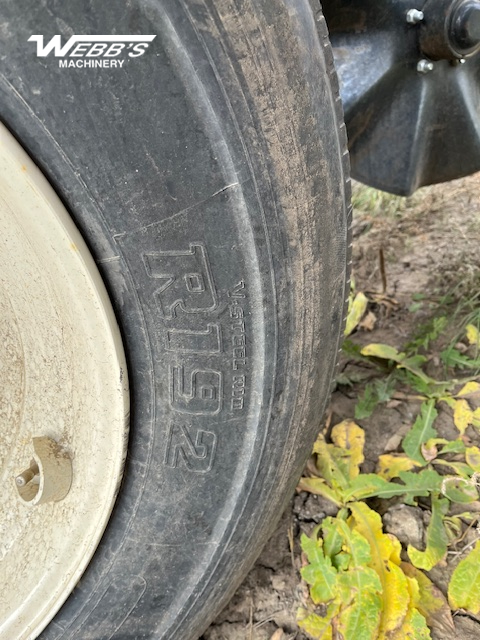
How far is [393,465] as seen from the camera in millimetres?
1422

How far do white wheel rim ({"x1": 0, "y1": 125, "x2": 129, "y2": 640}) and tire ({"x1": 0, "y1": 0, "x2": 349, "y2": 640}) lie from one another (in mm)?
29

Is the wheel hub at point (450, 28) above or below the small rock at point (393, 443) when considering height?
above

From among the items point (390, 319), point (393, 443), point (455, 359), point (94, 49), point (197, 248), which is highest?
point (94, 49)

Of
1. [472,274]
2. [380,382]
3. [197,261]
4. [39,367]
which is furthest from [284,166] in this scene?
[472,274]

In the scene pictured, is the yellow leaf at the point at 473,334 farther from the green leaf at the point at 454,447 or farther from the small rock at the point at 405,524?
the small rock at the point at 405,524

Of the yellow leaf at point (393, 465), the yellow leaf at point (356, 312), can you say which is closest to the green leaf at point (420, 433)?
the yellow leaf at point (393, 465)

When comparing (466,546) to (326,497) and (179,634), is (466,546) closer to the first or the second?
(326,497)

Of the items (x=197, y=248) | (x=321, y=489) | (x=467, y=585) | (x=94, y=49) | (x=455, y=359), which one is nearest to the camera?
(x=94, y=49)

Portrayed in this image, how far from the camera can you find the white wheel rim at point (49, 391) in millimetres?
798

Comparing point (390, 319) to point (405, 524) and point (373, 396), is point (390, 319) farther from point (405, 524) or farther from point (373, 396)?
point (405, 524)

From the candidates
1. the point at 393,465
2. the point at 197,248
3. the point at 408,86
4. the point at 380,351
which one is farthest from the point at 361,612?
the point at 408,86

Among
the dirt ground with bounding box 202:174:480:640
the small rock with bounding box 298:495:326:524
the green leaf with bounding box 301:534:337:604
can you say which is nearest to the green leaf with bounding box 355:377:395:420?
the dirt ground with bounding box 202:174:480:640

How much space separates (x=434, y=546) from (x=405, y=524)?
8 centimetres

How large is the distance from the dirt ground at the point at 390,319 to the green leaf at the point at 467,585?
32 mm
